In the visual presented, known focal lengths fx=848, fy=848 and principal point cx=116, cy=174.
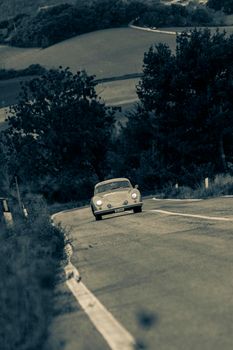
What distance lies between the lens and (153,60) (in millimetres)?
55375

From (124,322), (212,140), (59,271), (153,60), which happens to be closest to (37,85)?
(153,60)

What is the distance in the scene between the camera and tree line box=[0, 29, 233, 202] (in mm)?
52938

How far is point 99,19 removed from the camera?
12619 centimetres

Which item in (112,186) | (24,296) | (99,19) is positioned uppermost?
(24,296)

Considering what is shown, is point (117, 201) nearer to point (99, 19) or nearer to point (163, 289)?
point (163, 289)

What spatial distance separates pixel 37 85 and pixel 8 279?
64.2m

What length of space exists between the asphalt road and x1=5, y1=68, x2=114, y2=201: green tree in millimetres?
52959

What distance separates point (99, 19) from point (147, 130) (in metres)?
72.9

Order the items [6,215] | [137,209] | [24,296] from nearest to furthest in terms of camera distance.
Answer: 1. [24,296]
2. [6,215]
3. [137,209]

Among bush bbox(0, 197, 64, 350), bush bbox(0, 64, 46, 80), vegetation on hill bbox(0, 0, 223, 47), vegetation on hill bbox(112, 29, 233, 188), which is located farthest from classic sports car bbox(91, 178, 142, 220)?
vegetation on hill bbox(0, 0, 223, 47)

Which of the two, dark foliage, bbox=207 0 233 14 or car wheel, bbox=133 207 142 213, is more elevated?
car wheel, bbox=133 207 142 213

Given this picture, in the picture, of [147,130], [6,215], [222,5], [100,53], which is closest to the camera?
[6,215]

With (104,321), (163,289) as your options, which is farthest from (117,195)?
(104,321)

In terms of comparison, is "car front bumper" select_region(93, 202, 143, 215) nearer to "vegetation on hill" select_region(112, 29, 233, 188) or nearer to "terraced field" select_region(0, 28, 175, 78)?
"vegetation on hill" select_region(112, 29, 233, 188)
